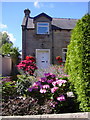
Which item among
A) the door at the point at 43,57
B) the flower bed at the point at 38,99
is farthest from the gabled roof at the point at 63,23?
the flower bed at the point at 38,99

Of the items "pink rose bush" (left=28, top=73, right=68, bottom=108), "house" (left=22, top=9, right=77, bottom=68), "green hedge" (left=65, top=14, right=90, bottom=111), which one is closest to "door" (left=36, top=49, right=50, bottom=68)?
"house" (left=22, top=9, right=77, bottom=68)

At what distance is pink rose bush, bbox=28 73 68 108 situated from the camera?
241 cm

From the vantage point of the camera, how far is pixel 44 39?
1139 cm

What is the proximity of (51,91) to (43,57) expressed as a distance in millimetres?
9037

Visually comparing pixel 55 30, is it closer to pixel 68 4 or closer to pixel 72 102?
pixel 68 4

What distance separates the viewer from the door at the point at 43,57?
36.9 ft

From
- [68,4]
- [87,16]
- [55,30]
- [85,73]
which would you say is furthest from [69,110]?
[55,30]

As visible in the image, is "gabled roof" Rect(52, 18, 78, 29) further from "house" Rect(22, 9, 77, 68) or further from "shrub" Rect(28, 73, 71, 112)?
"shrub" Rect(28, 73, 71, 112)

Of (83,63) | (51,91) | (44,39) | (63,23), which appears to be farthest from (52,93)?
(63,23)

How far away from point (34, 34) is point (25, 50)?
176cm

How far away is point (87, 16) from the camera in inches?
96.0

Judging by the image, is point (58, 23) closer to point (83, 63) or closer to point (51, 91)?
point (83, 63)

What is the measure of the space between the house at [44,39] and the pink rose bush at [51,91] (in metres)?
8.37

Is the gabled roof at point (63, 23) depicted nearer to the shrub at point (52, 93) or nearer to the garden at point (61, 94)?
the garden at point (61, 94)
